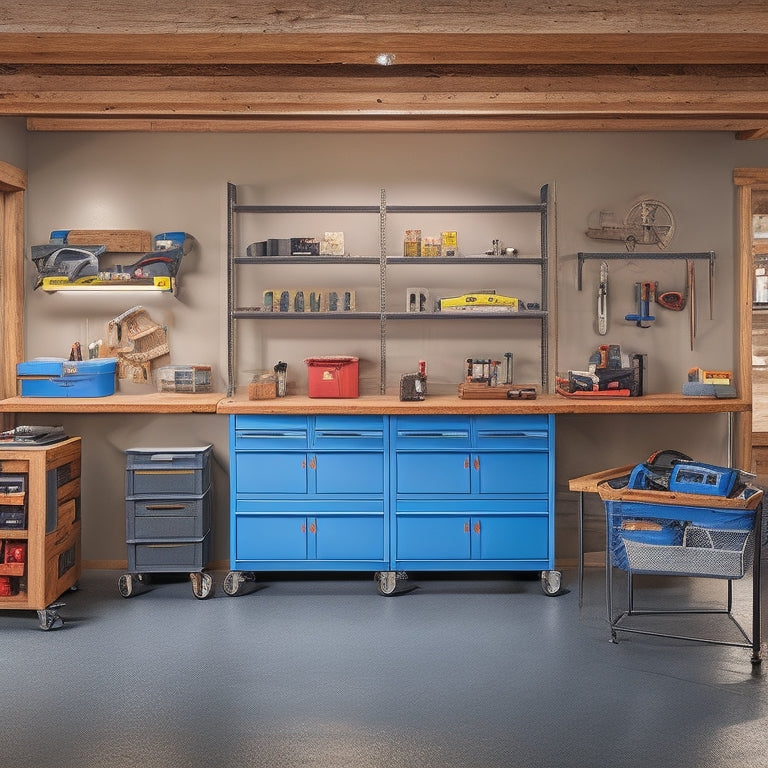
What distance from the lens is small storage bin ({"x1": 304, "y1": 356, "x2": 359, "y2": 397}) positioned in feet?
17.1

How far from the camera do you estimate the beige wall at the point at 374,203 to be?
5.63m

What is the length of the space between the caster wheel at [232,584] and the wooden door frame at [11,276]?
1989mm

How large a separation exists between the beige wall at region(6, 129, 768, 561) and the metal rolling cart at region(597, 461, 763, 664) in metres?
1.64

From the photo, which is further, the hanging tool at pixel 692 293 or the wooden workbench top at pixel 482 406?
the hanging tool at pixel 692 293

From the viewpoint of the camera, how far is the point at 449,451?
503 cm

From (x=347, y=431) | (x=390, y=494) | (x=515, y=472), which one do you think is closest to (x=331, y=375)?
(x=347, y=431)

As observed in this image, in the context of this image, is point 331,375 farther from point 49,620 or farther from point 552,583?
point 49,620

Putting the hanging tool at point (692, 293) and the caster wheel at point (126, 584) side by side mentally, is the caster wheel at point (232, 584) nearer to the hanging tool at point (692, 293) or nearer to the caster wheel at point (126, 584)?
the caster wheel at point (126, 584)

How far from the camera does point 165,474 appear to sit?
500 centimetres

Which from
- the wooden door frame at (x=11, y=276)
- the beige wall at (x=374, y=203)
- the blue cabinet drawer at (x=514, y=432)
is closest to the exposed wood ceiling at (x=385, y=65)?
the beige wall at (x=374, y=203)

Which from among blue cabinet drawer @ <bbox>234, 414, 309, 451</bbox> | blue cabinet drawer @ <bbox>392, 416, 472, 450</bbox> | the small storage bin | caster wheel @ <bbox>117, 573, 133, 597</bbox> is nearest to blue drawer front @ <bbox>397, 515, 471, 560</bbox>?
blue cabinet drawer @ <bbox>392, 416, 472, 450</bbox>

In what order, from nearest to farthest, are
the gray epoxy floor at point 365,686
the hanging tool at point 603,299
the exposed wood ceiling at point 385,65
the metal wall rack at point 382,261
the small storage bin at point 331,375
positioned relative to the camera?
the gray epoxy floor at point 365,686, the exposed wood ceiling at point 385,65, the small storage bin at point 331,375, the metal wall rack at point 382,261, the hanging tool at point 603,299

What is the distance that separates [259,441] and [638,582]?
102 inches

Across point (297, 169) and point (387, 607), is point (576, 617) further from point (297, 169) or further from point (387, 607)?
point (297, 169)
